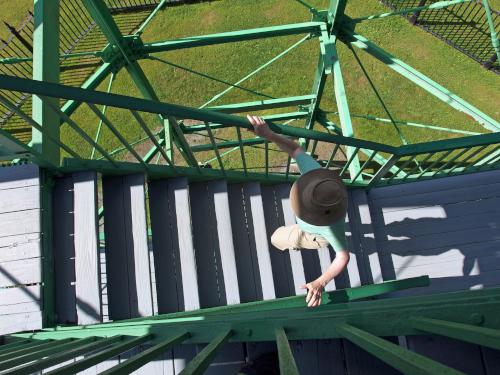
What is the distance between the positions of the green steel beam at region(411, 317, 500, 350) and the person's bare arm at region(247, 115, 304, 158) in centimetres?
181

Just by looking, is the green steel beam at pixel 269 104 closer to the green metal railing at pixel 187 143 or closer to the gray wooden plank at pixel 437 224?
the green metal railing at pixel 187 143

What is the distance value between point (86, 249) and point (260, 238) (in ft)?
5.79

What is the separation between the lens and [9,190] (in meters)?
3.62

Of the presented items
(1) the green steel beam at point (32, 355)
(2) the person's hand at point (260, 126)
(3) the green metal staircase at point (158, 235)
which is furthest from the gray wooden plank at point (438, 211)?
(1) the green steel beam at point (32, 355)

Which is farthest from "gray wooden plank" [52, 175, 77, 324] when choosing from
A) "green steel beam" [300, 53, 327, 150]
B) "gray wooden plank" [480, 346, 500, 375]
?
"gray wooden plank" [480, 346, 500, 375]

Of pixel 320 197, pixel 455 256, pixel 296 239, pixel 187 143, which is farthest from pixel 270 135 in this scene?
pixel 455 256

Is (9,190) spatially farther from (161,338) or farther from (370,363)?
(370,363)

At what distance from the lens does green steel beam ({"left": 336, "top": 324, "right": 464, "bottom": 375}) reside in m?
1.21

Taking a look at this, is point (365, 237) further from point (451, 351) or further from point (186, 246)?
point (451, 351)

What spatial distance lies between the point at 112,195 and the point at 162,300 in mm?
1148

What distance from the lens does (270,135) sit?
10.5 ft

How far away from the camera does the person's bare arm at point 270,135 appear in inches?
123

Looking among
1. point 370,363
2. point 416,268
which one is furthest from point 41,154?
point 416,268

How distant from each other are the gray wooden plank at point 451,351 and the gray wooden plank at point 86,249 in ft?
9.08
